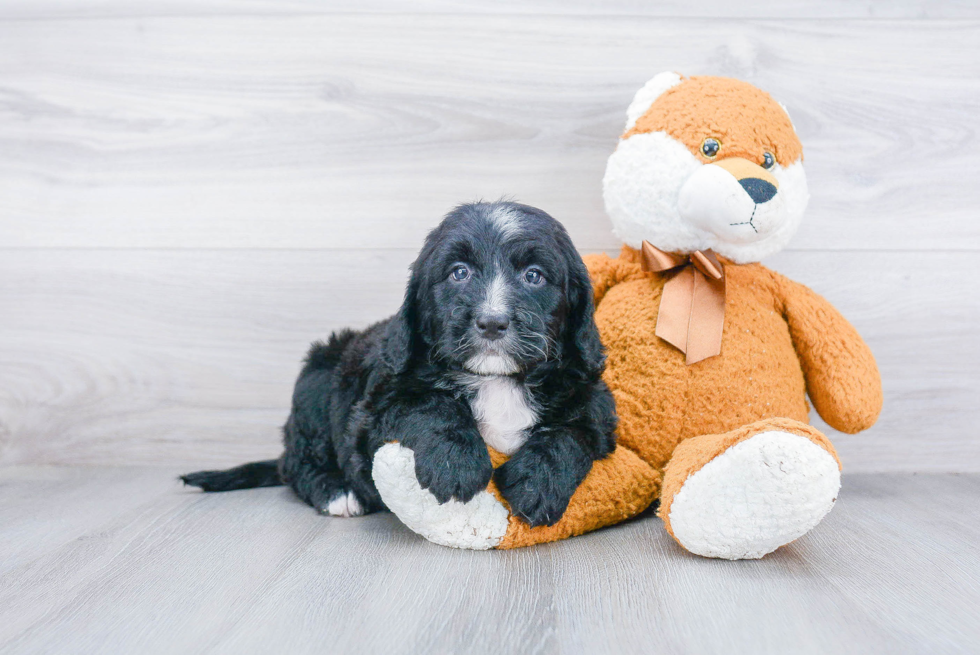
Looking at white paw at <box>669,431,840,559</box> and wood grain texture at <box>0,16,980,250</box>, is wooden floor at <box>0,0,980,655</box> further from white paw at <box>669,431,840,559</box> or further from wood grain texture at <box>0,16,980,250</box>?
white paw at <box>669,431,840,559</box>

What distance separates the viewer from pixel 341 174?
2123mm

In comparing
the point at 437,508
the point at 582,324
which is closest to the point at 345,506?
the point at 437,508

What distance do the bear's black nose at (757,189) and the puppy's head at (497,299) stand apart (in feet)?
1.22

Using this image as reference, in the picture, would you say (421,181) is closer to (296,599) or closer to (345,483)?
(345,483)

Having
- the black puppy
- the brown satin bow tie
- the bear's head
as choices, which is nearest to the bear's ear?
the bear's head

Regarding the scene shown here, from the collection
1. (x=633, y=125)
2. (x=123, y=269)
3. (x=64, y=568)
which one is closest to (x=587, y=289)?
(x=633, y=125)

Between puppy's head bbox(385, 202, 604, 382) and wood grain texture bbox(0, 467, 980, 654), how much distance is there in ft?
1.23

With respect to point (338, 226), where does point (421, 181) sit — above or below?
above

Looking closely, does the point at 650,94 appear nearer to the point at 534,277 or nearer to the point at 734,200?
the point at 734,200

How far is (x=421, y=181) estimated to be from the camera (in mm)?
2109

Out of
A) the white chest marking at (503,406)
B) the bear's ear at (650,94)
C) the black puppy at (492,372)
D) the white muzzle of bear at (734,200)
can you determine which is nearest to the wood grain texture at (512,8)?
the bear's ear at (650,94)

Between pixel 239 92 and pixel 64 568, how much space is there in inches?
54.2

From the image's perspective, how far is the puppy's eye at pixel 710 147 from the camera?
1.54m

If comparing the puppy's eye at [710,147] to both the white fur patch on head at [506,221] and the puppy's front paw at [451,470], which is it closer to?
the white fur patch on head at [506,221]
